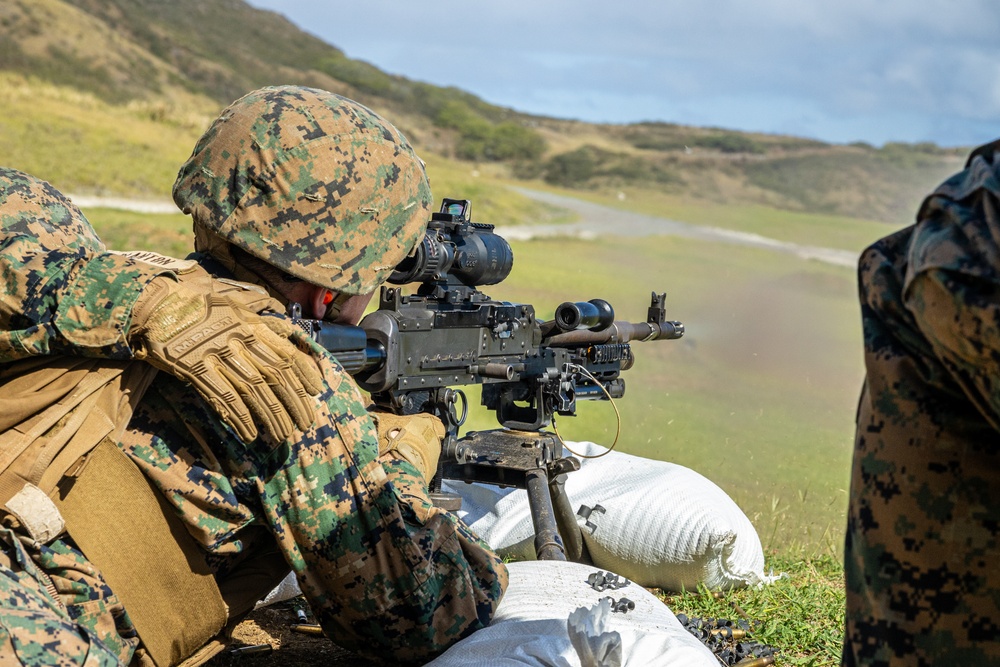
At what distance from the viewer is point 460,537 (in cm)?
314

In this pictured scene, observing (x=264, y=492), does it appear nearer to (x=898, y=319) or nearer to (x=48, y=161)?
(x=898, y=319)

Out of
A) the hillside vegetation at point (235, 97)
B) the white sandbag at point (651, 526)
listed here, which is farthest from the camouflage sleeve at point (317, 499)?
the hillside vegetation at point (235, 97)

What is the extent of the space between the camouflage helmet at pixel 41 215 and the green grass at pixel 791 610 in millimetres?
2803

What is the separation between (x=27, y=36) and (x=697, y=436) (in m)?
23.7

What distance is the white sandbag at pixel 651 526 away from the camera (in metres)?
4.39

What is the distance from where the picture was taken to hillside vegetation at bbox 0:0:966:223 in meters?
20.3

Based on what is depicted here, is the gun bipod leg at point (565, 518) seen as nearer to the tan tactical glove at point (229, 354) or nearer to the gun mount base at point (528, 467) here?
the gun mount base at point (528, 467)

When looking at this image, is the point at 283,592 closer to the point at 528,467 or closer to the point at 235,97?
the point at 528,467

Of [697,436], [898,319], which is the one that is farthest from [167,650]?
[697,436]

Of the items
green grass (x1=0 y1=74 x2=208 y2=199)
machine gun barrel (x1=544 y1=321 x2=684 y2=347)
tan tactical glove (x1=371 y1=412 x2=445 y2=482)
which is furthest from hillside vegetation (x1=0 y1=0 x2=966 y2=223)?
tan tactical glove (x1=371 y1=412 x2=445 y2=482)

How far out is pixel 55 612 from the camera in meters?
2.27

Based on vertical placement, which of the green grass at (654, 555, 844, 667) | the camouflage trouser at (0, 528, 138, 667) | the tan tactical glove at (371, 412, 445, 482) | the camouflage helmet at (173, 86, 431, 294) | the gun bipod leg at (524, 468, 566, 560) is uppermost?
the camouflage helmet at (173, 86, 431, 294)

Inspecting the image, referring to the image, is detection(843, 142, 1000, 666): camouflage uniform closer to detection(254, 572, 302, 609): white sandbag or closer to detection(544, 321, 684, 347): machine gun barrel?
detection(254, 572, 302, 609): white sandbag

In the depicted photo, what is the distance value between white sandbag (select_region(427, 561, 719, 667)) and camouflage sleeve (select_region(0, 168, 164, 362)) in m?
1.28
